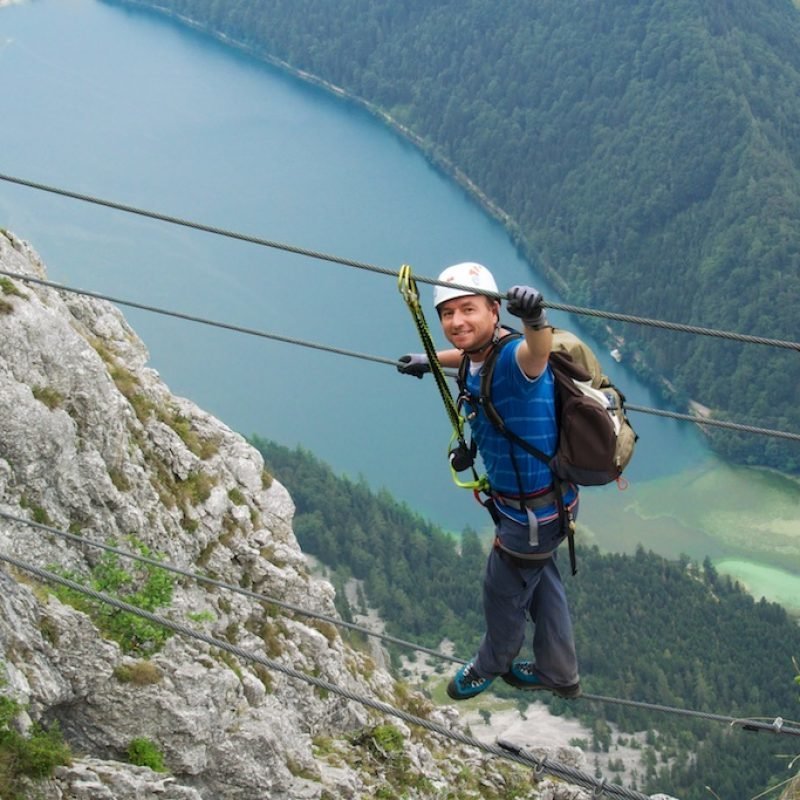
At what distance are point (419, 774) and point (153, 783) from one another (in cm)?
471

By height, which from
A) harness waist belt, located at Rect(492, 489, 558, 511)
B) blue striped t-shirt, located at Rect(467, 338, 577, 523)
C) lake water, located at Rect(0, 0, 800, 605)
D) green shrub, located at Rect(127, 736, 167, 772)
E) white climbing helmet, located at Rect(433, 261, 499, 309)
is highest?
lake water, located at Rect(0, 0, 800, 605)

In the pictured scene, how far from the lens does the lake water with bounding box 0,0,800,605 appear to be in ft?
275

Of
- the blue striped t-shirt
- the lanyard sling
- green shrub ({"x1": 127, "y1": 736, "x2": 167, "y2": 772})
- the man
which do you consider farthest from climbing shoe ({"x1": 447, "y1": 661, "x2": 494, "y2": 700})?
green shrub ({"x1": 127, "y1": 736, "x2": 167, "y2": 772})

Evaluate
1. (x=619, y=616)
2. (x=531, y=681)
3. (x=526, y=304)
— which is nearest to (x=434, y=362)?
(x=526, y=304)

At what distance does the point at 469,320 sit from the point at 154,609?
279 inches

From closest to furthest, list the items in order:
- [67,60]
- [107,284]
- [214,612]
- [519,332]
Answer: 1. [519,332]
2. [214,612]
3. [107,284]
4. [67,60]

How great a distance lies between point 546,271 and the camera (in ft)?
390

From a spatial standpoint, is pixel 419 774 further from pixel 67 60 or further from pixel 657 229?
pixel 657 229

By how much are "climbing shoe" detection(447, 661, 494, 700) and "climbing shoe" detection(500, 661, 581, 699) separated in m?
0.15

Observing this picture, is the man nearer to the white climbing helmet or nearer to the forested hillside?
the white climbing helmet

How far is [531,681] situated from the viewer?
669cm

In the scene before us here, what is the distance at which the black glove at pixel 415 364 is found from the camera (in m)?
6.06

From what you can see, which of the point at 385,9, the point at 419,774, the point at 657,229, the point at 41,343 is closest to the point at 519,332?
the point at 41,343

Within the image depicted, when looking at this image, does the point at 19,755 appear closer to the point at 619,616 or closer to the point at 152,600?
the point at 152,600
